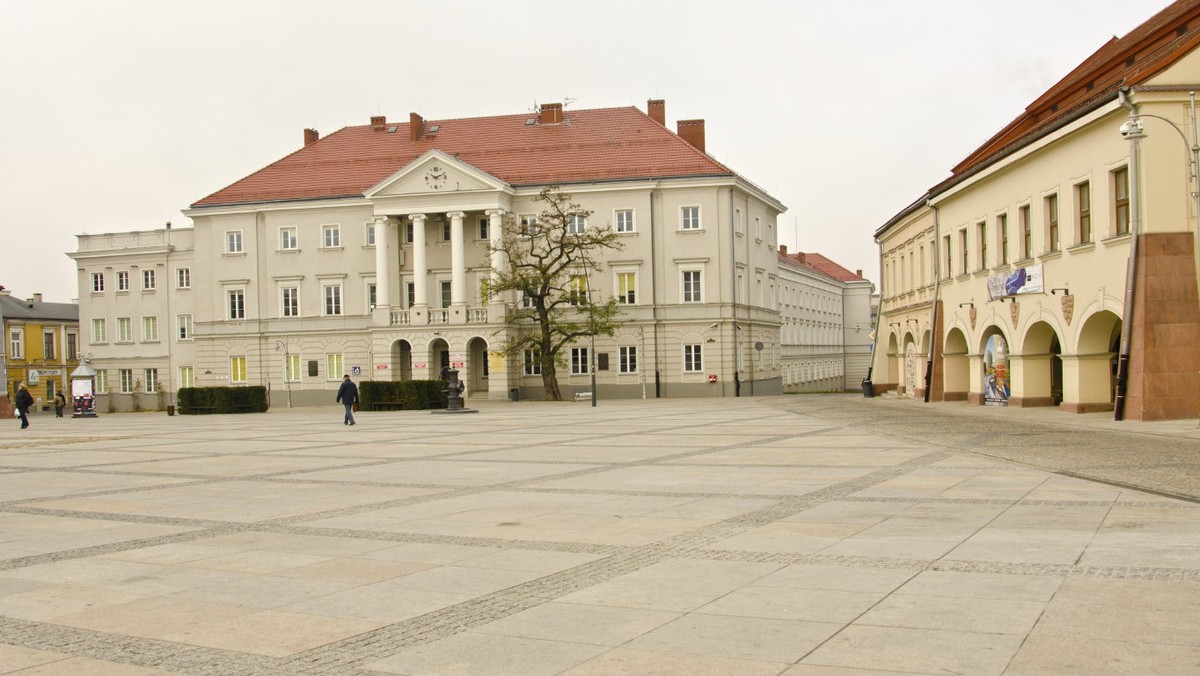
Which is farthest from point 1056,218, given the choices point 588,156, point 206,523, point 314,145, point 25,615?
point 314,145

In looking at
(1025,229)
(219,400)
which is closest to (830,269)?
(219,400)

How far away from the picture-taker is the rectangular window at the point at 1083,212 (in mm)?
29047

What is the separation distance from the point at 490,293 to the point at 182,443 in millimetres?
28989

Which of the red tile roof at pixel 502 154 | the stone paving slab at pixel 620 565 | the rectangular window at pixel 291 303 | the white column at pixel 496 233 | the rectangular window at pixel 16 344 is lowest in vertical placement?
the stone paving slab at pixel 620 565

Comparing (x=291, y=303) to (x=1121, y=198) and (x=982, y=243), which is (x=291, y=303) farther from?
(x=1121, y=198)

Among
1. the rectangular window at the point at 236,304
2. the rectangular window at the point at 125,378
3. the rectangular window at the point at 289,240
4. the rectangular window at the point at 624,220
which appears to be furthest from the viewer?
the rectangular window at the point at 125,378

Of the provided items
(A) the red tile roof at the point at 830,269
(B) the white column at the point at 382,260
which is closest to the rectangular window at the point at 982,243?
(B) the white column at the point at 382,260

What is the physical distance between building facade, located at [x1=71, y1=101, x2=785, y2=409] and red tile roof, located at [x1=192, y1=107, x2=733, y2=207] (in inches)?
5.2

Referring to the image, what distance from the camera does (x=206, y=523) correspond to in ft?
40.5

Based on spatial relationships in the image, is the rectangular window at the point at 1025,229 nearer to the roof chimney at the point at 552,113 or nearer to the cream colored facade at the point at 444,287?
the cream colored facade at the point at 444,287

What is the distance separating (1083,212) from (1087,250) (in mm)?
1360

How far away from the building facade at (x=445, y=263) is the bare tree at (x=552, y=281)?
108 centimetres

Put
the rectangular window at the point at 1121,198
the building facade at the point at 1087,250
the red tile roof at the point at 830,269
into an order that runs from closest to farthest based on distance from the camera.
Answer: the building facade at the point at 1087,250 → the rectangular window at the point at 1121,198 → the red tile roof at the point at 830,269

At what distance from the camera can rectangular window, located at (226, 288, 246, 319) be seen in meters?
67.1
